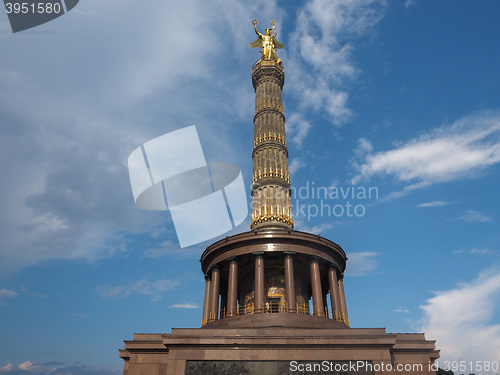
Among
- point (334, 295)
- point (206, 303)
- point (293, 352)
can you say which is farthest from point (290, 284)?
point (206, 303)

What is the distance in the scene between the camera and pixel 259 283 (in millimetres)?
Result: 19734

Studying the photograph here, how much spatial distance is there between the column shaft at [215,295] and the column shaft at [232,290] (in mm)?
1406

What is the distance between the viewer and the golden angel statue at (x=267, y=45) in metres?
33.1

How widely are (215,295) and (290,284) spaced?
4705mm

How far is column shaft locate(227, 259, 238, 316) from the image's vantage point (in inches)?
771

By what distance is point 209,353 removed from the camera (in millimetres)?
15734

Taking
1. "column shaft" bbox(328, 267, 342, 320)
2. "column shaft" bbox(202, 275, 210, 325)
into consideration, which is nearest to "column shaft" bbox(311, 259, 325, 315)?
"column shaft" bbox(328, 267, 342, 320)

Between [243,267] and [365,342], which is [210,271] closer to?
[243,267]

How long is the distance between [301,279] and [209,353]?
870 centimetres

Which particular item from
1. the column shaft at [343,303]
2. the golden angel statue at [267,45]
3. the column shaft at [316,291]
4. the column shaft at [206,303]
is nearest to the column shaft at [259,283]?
the column shaft at [316,291]

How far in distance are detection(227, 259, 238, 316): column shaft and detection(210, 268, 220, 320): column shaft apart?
1.41 meters

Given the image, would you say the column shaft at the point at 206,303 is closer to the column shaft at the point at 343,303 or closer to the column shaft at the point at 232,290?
the column shaft at the point at 232,290

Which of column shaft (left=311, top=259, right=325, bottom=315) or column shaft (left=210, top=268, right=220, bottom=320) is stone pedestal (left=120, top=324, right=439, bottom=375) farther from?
column shaft (left=210, top=268, right=220, bottom=320)

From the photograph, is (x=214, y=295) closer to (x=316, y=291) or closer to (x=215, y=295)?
(x=215, y=295)
